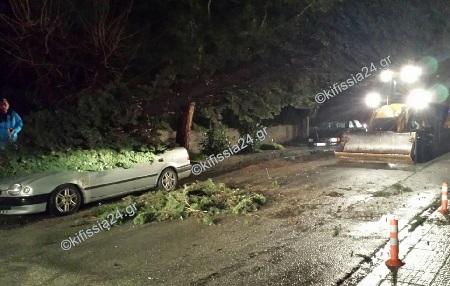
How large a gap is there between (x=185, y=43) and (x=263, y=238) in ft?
24.7

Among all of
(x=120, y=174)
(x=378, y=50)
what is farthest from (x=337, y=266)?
(x=378, y=50)

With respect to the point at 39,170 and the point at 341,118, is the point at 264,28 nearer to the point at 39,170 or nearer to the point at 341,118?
the point at 39,170

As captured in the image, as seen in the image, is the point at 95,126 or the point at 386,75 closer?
the point at 95,126

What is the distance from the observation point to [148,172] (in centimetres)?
1072

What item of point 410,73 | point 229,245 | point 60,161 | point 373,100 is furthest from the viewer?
point 373,100

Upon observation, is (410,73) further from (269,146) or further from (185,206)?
(185,206)

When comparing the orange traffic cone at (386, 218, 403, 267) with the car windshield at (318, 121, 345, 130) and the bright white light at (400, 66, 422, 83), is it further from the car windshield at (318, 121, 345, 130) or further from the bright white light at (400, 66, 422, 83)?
the car windshield at (318, 121, 345, 130)

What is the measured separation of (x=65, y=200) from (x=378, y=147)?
33.4 feet

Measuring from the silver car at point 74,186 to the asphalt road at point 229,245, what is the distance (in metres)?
0.33

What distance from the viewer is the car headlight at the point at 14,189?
8.40 meters

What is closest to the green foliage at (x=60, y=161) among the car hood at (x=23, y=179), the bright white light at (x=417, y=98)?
the car hood at (x=23, y=179)

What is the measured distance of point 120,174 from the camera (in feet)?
32.9

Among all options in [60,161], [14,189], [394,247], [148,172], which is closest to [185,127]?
[148,172]

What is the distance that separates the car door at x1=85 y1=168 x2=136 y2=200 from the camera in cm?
948
